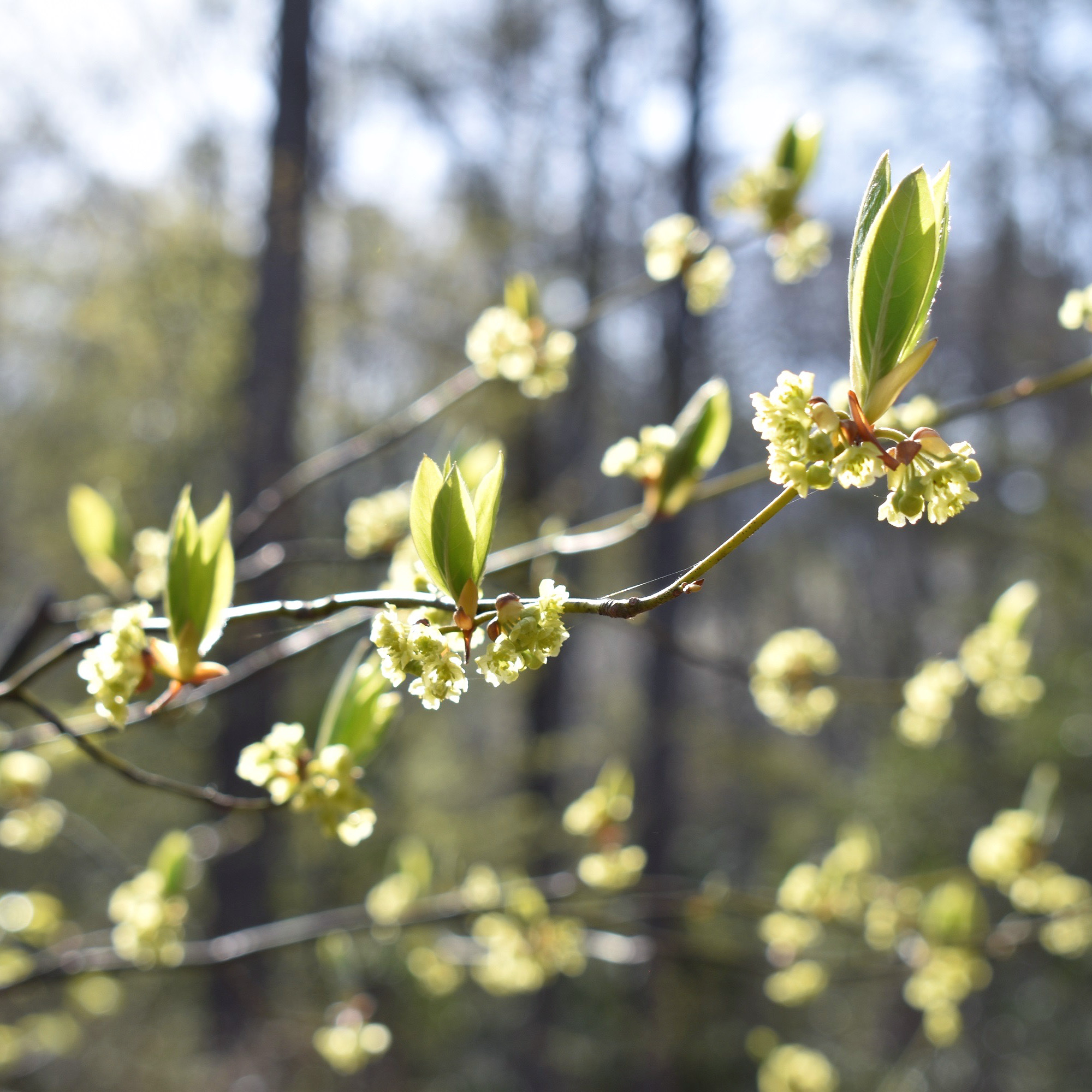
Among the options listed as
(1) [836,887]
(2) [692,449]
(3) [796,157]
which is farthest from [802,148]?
(1) [836,887]

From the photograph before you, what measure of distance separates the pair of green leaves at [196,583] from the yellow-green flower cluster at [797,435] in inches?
14.6

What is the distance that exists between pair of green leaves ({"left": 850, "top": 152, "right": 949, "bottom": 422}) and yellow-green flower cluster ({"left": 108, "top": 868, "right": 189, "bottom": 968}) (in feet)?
3.84

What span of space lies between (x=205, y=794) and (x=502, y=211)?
5875mm

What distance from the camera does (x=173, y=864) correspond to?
133 centimetres

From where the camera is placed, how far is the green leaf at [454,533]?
537mm

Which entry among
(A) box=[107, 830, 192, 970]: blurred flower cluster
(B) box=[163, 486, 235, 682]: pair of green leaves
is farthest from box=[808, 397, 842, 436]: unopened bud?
(A) box=[107, 830, 192, 970]: blurred flower cluster

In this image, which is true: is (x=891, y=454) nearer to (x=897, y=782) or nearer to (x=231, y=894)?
(x=231, y=894)

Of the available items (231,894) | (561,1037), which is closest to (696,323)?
(231,894)

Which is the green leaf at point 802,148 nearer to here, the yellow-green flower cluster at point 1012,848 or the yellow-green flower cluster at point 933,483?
the yellow-green flower cluster at point 933,483

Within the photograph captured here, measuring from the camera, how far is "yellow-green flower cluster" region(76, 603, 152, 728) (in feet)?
2.02

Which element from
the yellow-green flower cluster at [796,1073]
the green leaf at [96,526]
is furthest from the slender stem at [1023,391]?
the yellow-green flower cluster at [796,1073]

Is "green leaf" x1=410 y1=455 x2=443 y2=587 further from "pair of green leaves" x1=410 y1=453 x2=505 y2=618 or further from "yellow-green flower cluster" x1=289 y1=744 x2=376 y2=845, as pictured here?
"yellow-green flower cluster" x1=289 y1=744 x2=376 y2=845

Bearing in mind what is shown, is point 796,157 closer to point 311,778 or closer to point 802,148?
point 802,148

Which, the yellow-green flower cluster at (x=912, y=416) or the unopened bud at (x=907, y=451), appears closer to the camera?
the unopened bud at (x=907, y=451)
